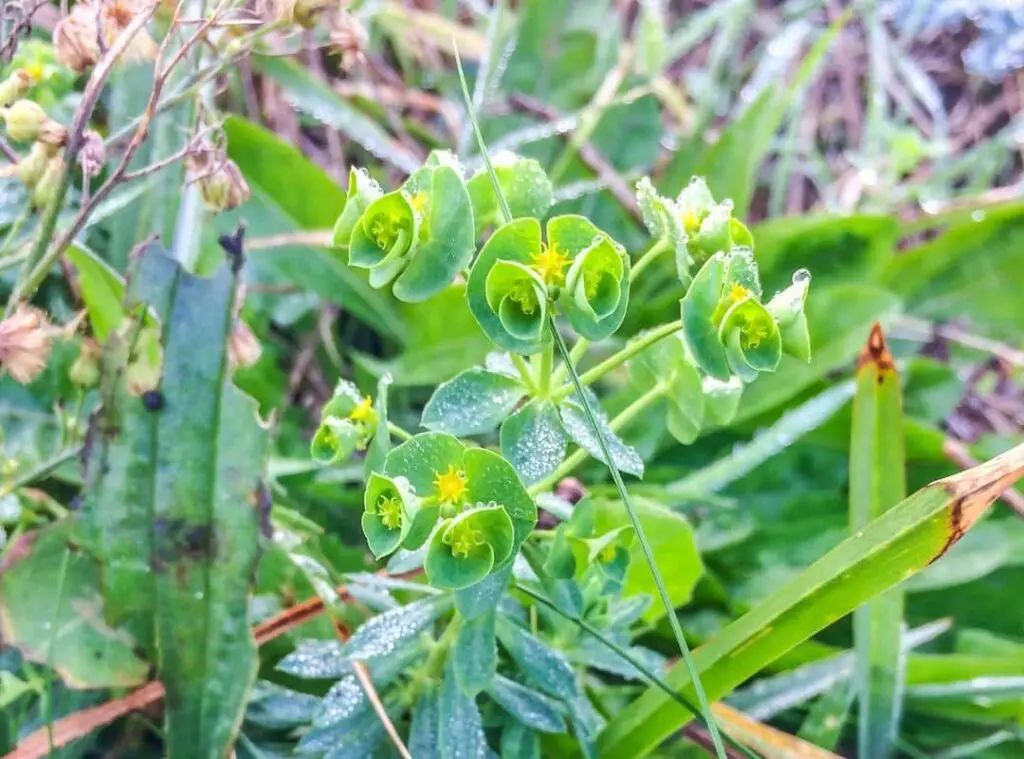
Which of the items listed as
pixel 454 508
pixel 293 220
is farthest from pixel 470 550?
pixel 293 220

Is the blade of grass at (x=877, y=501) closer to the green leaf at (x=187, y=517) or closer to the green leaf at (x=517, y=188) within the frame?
the green leaf at (x=517, y=188)

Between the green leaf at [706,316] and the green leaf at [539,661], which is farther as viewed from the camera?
the green leaf at [539,661]

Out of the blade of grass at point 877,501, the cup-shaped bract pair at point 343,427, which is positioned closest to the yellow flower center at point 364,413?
the cup-shaped bract pair at point 343,427

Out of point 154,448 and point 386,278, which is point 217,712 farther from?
A: point 386,278

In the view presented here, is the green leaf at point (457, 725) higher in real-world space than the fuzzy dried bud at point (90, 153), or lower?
lower

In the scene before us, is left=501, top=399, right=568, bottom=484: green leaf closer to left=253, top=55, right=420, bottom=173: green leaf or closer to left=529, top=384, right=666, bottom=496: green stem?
left=529, top=384, right=666, bottom=496: green stem

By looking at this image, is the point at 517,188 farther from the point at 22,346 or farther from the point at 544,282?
the point at 22,346
